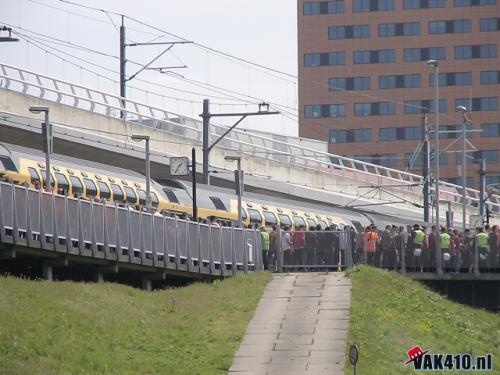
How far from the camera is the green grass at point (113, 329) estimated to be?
2809cm

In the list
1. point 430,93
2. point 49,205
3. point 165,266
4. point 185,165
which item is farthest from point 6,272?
point 430,93

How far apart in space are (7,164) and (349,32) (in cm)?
8613

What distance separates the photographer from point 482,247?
43.7 m

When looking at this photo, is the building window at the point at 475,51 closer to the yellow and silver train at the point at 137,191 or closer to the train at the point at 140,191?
the train at the point at 140,191

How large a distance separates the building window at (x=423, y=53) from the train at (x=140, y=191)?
64479 millimetres

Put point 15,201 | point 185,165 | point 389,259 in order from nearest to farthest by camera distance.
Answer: point 15,201, point 389,259, point 185,165

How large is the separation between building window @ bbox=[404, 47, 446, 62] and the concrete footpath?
90.2 m

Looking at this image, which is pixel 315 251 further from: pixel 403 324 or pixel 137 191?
pixel 137 191

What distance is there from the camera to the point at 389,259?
4334 cm

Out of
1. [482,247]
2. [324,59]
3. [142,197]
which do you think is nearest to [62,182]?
[142,197]

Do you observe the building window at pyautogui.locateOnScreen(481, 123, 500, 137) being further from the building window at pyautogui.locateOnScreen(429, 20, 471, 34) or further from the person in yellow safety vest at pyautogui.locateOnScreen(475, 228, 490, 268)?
the person in yellow safety vest at pyautogui.locateOnScreen(475, 228, 490, 268)

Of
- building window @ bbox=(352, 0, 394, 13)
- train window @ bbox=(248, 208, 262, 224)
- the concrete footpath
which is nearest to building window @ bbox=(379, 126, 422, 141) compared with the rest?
building window @ bbox=(352, 0, 394, 13)

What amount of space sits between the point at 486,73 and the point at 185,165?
268 feet

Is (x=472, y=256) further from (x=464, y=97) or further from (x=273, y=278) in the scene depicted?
(x=464, y=97)
